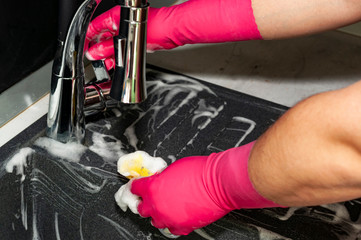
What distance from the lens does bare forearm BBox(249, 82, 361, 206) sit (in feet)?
1.53

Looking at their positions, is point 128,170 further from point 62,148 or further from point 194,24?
point 194,24

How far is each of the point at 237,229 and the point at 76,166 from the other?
1.05ft

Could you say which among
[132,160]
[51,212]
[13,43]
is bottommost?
[51,212]

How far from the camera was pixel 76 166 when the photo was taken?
807mm

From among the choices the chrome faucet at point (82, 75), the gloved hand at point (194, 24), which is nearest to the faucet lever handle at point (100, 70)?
the chrome faucet at point (82, 75)

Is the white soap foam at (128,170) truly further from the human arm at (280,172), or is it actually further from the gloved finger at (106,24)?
the gloved finger at (106,24)

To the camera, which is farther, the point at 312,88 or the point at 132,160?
the point at 312,88

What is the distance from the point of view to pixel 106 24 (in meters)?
0.86

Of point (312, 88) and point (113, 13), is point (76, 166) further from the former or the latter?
point (312, 88)

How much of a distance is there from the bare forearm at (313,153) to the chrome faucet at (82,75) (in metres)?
0.22

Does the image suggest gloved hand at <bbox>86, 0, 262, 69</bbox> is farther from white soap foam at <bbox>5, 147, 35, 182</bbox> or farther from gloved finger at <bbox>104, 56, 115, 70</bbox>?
white soap foam at <bbox>5, 147, 35, 182</bbox>

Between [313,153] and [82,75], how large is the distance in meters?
0.43

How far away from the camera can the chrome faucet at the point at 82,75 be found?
621 mm

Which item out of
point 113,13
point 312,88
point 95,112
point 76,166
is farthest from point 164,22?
point 312,88
